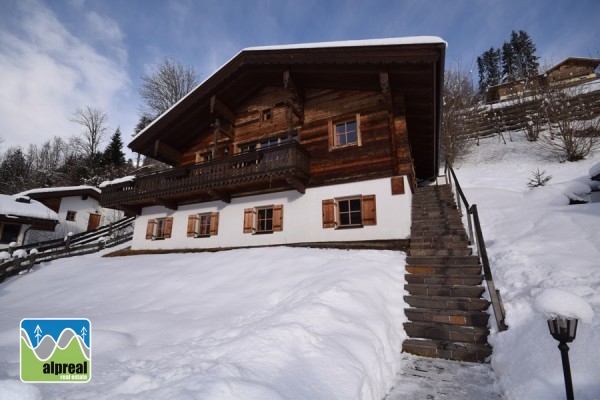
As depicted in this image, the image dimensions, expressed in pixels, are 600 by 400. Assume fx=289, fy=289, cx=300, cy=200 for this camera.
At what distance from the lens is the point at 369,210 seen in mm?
10258

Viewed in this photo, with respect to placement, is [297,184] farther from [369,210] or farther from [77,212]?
[77,212]

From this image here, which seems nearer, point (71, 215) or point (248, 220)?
point (248, 220)

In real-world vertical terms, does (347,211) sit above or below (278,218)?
above

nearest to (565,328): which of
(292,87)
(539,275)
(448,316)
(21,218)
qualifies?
(448,316)

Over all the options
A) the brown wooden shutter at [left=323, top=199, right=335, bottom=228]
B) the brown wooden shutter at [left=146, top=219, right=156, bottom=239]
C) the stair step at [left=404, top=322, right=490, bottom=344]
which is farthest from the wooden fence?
the stair step at [left=404, top=322, right=490, bottom=344]

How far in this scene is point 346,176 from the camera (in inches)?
434

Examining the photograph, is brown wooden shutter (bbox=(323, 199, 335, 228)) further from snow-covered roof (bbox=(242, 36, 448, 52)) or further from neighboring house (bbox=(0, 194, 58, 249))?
neighboring house (bbox=(0, 194, 58, 249))

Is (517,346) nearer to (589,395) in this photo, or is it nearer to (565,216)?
(589,395)

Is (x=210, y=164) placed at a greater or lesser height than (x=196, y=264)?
greater

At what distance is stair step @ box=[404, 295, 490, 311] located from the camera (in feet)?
17.9

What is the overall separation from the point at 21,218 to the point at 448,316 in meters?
29.1

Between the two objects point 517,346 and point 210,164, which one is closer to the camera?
point 517,346

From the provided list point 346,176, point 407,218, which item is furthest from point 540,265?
point 346,176

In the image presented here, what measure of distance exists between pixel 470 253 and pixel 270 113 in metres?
10.3
